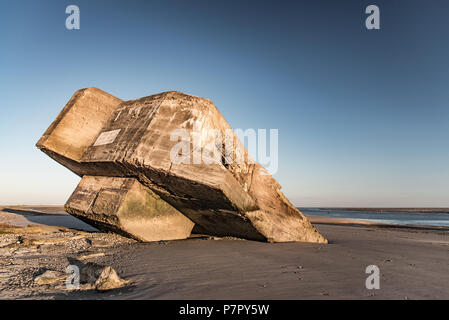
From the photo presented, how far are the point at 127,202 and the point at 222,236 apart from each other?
2.20 metres

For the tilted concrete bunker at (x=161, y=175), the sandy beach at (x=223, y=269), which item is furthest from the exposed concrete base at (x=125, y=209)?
the sandy beach at (x=223, y=269)

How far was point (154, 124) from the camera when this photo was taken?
4836mm

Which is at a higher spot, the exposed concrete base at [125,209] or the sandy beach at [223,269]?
the exposed concrete base at [125,209]

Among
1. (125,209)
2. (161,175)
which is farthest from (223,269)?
(125,209)

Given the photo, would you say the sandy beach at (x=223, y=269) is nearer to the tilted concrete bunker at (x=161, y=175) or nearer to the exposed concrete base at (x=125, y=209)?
the exposed concrete base at (x=125, y=209)

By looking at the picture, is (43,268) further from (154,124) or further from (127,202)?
(154,124)

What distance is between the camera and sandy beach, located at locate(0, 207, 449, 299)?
2.21 meters

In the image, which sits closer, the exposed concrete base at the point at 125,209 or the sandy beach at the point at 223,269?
the sandy beach at the point at 223,269

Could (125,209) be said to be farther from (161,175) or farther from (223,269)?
(223,269)

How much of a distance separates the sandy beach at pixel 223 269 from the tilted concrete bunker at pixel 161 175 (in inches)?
21.0

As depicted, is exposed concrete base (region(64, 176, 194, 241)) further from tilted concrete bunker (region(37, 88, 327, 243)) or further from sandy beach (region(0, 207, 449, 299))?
sandy beach (region(0, 207, 449, 299))

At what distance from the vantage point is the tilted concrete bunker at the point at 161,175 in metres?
4.50

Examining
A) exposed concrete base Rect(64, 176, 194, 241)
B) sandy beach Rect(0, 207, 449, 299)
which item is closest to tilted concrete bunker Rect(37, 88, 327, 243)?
exposed concrete base Rect(64, 176, 194, 241)

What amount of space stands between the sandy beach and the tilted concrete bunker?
534 millimetres
